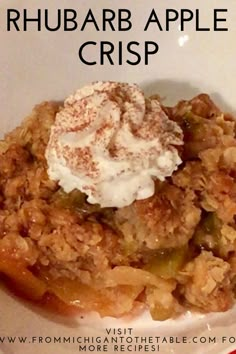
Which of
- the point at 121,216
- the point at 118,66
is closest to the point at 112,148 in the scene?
the point at 121,216

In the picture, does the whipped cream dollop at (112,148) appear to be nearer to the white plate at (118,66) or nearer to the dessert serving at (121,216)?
the dessert serving at (121,216)

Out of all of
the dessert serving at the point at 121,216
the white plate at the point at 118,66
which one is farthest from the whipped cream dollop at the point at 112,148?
the white plate at the point at 118,66

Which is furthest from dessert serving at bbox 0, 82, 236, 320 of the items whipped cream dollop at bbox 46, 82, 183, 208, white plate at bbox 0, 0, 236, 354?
white plate at bbox 0, 0, 236, 354

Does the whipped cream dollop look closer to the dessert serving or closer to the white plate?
the dessert serving

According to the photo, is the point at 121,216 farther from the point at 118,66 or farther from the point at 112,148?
the point at 118,66

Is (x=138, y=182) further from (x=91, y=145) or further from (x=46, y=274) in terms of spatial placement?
(x=46, y=274)

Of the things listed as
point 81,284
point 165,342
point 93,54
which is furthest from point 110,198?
point 93,54

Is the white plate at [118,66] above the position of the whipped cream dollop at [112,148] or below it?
above
